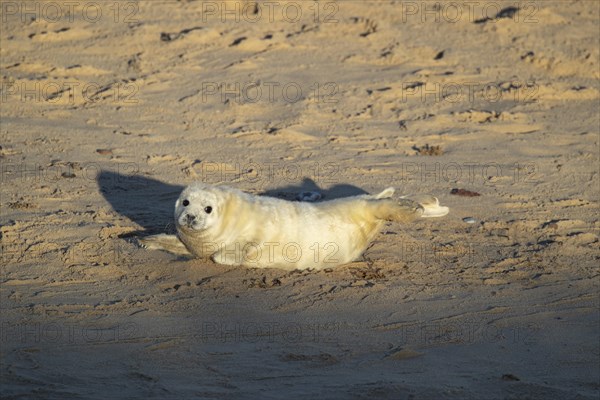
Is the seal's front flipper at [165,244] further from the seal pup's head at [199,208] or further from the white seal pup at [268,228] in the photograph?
the seal pup's head at [199,208]

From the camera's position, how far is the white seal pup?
19.9 ft

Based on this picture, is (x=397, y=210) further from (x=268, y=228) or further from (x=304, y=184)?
(x=304, y=184)

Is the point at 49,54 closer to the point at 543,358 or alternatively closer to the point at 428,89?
the point at 428,89

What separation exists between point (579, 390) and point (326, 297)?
177cm

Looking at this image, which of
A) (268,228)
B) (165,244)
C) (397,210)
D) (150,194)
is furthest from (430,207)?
(150,194)

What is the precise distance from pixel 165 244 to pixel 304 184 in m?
1.97

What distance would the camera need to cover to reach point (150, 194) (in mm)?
7480

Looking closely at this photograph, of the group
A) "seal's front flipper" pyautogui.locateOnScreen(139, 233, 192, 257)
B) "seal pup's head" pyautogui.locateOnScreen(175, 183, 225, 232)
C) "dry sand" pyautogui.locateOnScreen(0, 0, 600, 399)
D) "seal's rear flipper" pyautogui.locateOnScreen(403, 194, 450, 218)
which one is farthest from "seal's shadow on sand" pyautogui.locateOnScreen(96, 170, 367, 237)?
"seal's rear flipper" pyautogui.locateOnScreen(403, 194, 450, 218)

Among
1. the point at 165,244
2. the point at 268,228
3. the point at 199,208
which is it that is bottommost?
the point at 165,244

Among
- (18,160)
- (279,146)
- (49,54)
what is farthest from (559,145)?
(49,54)

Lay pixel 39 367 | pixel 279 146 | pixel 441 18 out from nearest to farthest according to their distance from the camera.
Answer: pixel 39 367 < pixel 279 146 < pixel 441 18

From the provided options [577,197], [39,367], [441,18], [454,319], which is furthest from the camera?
[441,18]

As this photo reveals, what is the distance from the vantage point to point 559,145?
898 cm

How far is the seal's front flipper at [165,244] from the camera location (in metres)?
6.21
